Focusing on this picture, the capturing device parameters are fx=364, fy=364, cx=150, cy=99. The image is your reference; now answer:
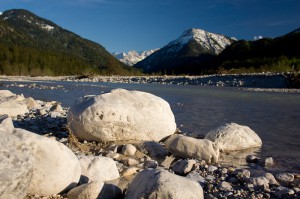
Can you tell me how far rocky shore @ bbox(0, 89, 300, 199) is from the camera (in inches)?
175

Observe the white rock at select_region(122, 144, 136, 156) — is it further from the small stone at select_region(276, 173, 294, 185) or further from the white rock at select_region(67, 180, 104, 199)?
the small stone at select_region(276, 173, 294, 185)

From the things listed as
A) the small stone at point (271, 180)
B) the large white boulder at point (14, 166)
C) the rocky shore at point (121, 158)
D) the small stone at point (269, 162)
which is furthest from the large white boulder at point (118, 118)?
the large white boulder at point (14, 166)

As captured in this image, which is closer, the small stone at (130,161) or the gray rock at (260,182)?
the gray rock at (260,182)

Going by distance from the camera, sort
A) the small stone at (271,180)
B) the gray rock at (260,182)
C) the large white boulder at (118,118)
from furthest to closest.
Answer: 1. the large white boulder at (118,118)
2. the small stone at (271,180)
3. the gray rock at (260,182)

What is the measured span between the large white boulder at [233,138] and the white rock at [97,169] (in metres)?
3.40

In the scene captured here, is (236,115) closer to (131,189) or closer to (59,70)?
(131,189)

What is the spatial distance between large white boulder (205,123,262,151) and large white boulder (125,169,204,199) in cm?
401

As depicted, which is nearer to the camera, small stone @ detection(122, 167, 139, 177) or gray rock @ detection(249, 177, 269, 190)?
gray rock @ detection(249, 177, 269, 190)

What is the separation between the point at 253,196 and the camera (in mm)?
5156

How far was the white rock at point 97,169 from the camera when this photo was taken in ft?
18.6

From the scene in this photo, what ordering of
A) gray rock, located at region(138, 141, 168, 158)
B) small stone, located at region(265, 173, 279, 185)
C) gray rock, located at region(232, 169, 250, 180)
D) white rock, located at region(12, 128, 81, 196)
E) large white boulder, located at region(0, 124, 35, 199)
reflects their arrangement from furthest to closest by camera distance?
gray rock, located at region(138, 141, 168, 158), gray rock, located at region(232, 169, 250, 180), small stone, located at region(265, 173, 279, 185), white rock, located at region(12, 128, 81, 196), large white boulder, located at region(0, 124, 35, 199)

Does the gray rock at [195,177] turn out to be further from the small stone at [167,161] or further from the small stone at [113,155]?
the small stone at [113,155]

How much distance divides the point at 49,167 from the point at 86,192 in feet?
1.91

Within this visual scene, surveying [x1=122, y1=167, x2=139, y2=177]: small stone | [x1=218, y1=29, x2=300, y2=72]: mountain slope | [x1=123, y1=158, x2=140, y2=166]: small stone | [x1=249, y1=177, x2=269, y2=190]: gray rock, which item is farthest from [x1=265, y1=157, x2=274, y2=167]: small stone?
[x1=218, y1=29, x2=300, y2=72]: mountain slope
